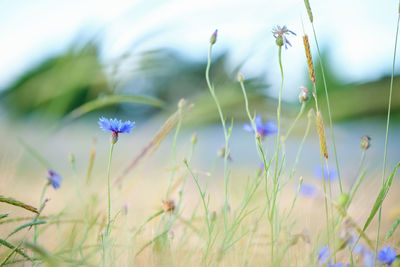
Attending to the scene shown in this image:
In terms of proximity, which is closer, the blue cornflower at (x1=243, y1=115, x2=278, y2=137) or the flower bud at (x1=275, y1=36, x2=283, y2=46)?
the flower bud at (x1=275, y1=36, x2=283, y2=46)

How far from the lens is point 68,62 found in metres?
0.41

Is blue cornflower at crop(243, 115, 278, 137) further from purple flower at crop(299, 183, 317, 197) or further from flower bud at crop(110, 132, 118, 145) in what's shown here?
flower bud at crop(110, 132, 118, 145)

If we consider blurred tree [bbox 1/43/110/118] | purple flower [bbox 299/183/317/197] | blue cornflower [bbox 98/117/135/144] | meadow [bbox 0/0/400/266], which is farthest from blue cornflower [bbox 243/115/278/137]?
blurred tree [bbox 1/43/110/118]

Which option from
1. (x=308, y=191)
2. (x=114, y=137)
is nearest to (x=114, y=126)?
(x=114, y=137)

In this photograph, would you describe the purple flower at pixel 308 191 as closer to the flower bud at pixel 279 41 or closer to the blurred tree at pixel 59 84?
the flower bud at pixel 279 41

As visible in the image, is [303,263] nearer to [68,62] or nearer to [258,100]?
[258,100]

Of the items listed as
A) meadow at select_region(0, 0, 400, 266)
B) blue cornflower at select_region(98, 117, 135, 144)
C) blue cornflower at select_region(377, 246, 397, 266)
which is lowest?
blue cornflower at select_region(377, 246, 397, 266)

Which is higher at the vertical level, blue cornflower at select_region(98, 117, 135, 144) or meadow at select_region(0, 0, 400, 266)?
blue cornflower at select_region(98, 117, 135, 144)

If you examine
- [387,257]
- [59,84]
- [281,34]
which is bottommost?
[387,257]

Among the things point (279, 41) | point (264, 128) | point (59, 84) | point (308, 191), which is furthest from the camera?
point (308, 191)

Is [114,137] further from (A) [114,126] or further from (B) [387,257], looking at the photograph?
(B) [387,257]

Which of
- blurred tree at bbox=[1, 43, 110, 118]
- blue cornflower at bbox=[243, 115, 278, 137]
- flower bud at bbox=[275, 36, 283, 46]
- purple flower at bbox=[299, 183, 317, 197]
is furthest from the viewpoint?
purple flower at bbox=[299, 183, 317, 197]

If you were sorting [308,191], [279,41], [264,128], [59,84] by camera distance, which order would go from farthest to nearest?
[308,191], [264,128], [279,41], [59,84]

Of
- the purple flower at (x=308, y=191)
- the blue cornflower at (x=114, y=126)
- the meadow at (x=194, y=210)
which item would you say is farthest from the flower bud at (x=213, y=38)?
the purple flower at (x=308, y=191)
